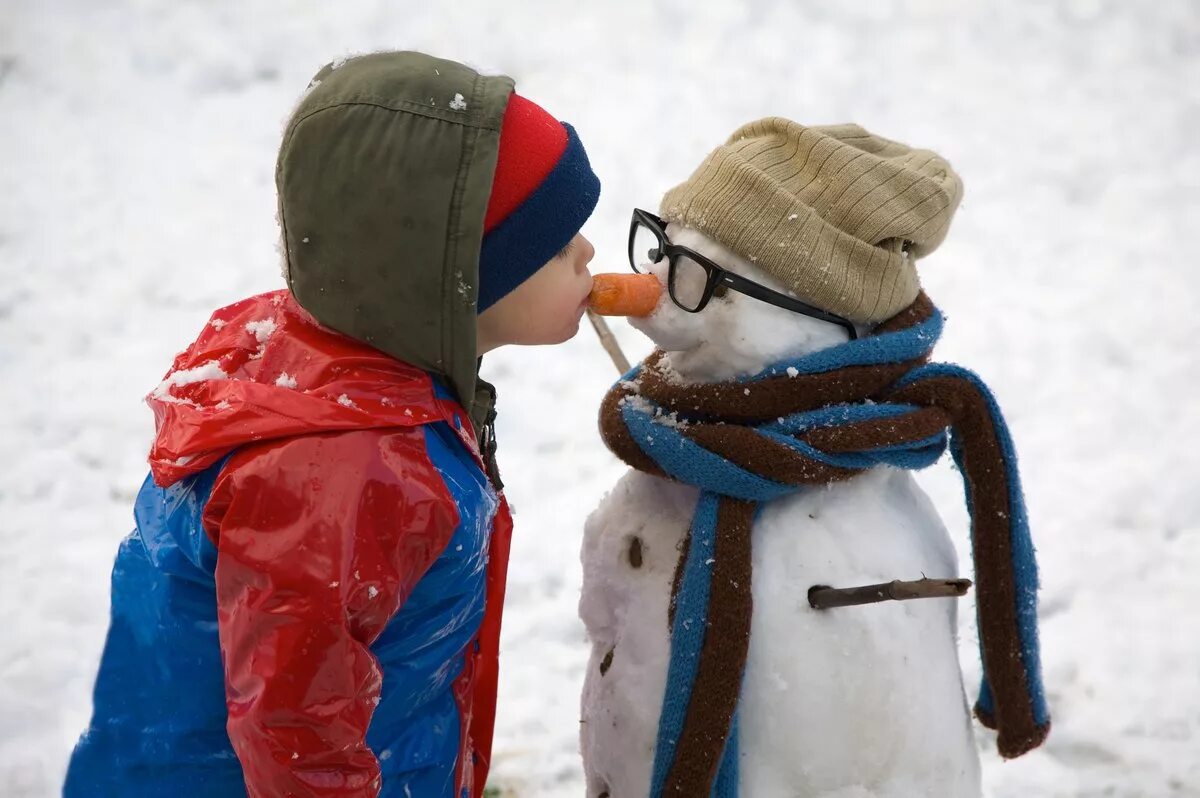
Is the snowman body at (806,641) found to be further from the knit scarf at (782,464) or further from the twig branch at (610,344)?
the twig branch at (610,344)

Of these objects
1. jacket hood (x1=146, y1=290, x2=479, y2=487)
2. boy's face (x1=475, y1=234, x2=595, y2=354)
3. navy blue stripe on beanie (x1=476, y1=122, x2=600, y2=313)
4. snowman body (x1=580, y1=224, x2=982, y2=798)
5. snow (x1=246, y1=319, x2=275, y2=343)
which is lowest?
snowman body (x1=580, y1=224, x2=982, y2=798)

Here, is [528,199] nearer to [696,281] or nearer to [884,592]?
[696,281]

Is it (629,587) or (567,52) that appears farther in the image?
(567,52)

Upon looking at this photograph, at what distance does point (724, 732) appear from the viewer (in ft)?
4.58

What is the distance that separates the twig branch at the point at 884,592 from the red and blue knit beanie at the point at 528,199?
1.67 ft

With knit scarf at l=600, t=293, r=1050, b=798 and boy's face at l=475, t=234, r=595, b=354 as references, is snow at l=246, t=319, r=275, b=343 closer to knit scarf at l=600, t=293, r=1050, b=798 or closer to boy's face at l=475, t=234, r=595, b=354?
boy's face at l=475, t=234, r=595, b=354

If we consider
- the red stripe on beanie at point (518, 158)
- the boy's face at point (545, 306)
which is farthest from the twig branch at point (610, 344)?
the red stripe on beanie at point (518, 158)

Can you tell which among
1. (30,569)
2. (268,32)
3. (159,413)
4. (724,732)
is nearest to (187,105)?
(268,32)

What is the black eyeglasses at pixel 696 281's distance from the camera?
1.43 m

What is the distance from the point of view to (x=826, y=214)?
4.66ft

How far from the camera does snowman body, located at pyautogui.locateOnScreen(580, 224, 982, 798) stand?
1434 millimetres

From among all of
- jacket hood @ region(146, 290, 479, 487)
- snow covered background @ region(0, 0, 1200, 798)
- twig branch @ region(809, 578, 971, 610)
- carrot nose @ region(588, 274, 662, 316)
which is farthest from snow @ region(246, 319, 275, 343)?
snow covered background @ region(0, 0, 1200, 798)

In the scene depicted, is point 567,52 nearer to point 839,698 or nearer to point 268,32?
point 268,32

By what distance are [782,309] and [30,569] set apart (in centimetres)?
186
